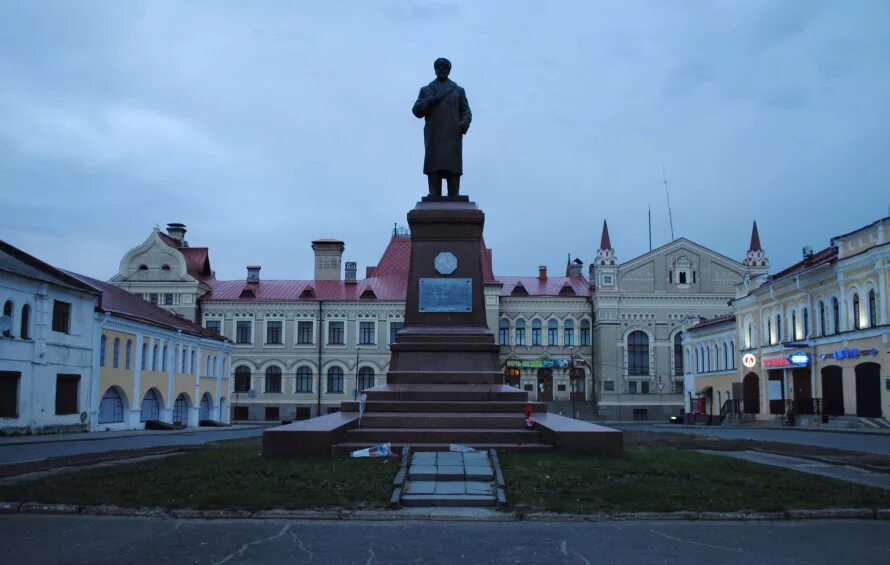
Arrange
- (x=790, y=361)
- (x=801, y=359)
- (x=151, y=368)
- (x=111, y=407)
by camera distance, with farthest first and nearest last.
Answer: (x=151, y=368)
(x=790, y=361)
(x=801, y=359)
(x=111, y=407)

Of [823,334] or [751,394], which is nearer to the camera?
[823,334]

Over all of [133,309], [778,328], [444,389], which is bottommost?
[444,389]

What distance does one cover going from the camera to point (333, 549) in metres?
8.09

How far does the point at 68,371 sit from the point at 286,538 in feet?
96.9

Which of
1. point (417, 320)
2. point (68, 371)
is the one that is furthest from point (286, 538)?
point (68, 371)

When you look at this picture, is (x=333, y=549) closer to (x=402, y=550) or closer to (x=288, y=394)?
(x=402, y=550)

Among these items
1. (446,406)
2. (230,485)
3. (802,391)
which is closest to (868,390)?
(802,391)

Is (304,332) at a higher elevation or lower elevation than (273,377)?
higher

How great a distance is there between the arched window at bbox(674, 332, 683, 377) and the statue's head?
53706mm

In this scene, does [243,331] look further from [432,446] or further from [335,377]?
A: [432,446]

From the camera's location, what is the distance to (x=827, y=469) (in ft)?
49.8

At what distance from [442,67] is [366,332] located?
5126 cm

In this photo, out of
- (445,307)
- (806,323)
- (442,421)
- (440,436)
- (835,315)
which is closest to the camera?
(440,436)

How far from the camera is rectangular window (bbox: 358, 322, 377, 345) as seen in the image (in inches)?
2771
